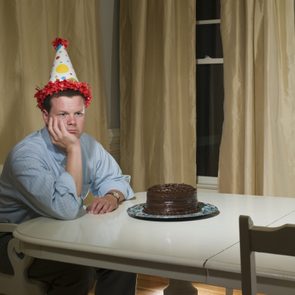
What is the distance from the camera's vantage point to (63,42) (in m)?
2.63

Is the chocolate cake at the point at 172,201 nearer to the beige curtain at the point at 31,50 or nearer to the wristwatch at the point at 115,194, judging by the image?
the wristwatch at the point at 115,194

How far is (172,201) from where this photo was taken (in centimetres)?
214

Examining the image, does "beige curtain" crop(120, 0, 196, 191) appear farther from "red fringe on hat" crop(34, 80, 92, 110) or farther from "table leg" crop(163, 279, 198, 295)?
"table leg" crop(163, 279, 198, 295)

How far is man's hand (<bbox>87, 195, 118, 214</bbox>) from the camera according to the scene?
88.8 inches

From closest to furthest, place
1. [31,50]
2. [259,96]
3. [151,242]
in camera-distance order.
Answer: [151,242]
[31,50]
[259,96]


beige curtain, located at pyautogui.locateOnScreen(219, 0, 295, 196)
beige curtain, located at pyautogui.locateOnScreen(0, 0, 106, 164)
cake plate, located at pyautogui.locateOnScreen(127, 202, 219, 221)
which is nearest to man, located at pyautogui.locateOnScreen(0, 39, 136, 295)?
cake plate, located at pyautogui.locateOnScreen(127, 202, 219, 221)

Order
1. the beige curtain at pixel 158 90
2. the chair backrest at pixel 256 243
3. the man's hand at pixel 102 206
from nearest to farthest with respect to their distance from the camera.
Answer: the chair backrest at pixel 256 243 < the man's hand at pixel 102 206 < the beige curtain at pixel 158 90

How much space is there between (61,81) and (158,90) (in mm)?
1492

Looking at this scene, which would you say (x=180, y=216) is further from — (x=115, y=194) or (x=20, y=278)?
(x=20, y=278)

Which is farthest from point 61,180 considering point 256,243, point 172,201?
point 256,243

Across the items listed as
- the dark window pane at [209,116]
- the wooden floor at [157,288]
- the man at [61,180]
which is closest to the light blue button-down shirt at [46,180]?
the man at [61,180]

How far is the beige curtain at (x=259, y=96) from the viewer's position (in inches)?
133

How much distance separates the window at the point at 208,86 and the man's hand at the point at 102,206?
1.76 m

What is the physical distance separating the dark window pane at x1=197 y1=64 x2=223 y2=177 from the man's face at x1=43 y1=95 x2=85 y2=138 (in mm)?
1709
